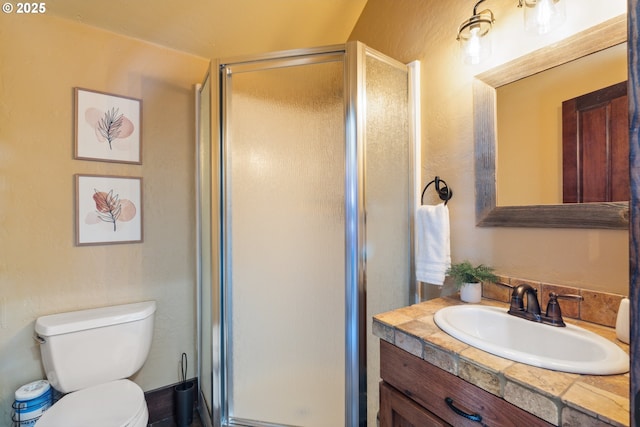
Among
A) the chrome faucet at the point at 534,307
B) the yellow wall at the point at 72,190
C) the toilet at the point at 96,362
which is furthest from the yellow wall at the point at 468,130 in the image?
the toilet at the point at 96,362

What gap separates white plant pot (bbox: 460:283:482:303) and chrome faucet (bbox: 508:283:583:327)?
157 millimetres

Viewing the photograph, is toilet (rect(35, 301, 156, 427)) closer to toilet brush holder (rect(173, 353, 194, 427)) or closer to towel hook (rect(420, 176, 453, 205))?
toilet brush holder (rect(173, 353, 194, 427))

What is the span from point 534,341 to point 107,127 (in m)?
2.19

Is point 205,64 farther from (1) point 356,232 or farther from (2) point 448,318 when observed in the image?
(2) point 448,318

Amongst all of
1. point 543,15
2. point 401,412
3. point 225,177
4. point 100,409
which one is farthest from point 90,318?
point 543,15

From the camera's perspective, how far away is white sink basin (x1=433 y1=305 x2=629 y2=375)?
2.07 feet

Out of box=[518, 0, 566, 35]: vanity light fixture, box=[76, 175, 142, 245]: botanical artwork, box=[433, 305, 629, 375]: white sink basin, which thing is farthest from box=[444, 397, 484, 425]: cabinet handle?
box=[76, 175, 142, 245]: botanical artwork

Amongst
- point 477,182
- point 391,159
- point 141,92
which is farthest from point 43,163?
point 477,182

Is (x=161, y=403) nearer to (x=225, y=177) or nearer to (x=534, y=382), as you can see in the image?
(x=225, y=177)

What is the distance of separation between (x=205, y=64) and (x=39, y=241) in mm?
1397

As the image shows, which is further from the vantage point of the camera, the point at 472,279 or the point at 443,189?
the point at 443,189

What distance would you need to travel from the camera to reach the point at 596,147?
0.89m

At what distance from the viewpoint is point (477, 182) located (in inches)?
47.3

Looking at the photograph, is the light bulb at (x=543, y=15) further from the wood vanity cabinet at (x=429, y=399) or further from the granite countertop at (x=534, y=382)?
the wood vanity cabinet at (x=429, y=399)
